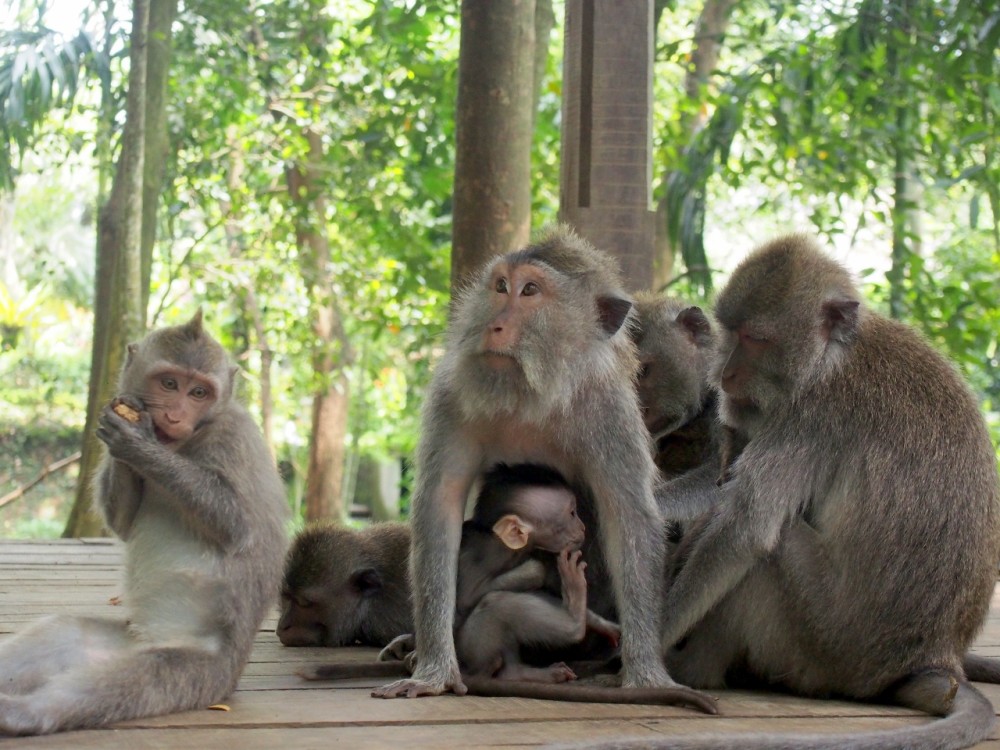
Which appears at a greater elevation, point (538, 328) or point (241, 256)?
point (241, 256)

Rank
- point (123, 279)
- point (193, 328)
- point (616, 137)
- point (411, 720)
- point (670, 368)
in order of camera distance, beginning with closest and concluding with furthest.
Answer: point (411, 720) < point (193, 328) < point (670, 368) < point (616, 137) < point (123, 279)

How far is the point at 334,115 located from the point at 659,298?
8.02m

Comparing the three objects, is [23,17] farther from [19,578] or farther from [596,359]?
[596,359]

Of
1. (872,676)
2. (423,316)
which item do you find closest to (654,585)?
(872,676)

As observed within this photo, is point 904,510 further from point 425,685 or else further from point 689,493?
point 425,685

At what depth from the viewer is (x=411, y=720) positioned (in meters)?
2.71

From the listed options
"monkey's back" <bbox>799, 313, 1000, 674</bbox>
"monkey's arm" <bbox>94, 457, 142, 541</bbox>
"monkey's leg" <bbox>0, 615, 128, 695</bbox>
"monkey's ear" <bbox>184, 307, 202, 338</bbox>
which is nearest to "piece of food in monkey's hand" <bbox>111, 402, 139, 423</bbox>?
"monkey's arm" <bbox>94, 457, 142, 541</bbox>

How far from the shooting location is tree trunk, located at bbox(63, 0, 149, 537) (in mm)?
8422

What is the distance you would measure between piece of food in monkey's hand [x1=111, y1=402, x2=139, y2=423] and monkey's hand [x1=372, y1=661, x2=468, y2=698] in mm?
875

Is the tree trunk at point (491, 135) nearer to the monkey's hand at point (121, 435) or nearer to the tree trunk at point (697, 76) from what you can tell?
the monkey's hand at point (121, 435)

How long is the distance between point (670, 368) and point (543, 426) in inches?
29.2

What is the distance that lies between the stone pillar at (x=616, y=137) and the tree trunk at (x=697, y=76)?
454 centimetres

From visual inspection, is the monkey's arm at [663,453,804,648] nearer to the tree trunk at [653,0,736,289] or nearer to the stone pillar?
the stone pillar

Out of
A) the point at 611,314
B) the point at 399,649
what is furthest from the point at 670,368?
the point at 399,649
